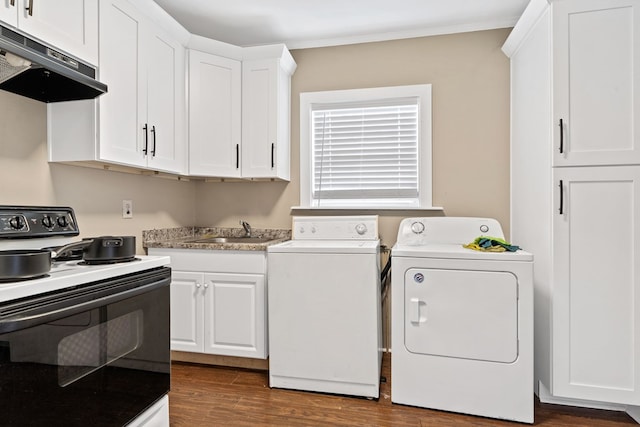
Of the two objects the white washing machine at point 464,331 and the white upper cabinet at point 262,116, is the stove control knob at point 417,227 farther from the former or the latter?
the white upper cabinet at point 262,116

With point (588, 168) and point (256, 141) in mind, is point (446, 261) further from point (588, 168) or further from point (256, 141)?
point (256, 141)

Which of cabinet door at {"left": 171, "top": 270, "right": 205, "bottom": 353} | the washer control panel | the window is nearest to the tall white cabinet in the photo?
the window

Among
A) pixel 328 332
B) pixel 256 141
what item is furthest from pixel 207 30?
pixel 328 332

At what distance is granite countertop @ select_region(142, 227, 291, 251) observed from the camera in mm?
2238

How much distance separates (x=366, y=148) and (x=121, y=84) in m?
1.63

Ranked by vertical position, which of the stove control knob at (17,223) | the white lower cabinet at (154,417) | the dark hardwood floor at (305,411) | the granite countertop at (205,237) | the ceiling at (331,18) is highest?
the ceiling at (331,18)

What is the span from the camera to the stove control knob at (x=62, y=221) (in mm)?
1515

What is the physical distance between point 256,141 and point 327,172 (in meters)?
0.59

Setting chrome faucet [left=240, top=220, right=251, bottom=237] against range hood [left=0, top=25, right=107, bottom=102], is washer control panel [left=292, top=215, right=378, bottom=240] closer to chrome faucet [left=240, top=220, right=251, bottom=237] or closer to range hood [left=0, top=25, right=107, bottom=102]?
chrome faucet [left=240, top=220, right=251, bottom=237]

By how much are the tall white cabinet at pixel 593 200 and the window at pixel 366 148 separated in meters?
0.87

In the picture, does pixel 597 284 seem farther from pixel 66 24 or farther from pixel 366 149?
pixel 66 24

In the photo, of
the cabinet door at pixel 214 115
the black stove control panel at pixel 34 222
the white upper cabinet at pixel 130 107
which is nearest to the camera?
the black stove control panel at pixel 34 222

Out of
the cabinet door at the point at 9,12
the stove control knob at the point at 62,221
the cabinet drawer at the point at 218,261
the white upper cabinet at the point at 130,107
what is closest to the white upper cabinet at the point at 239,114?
the white upper cabinet at the point at 130,107

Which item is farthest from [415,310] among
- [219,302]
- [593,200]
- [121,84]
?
[121,84]
